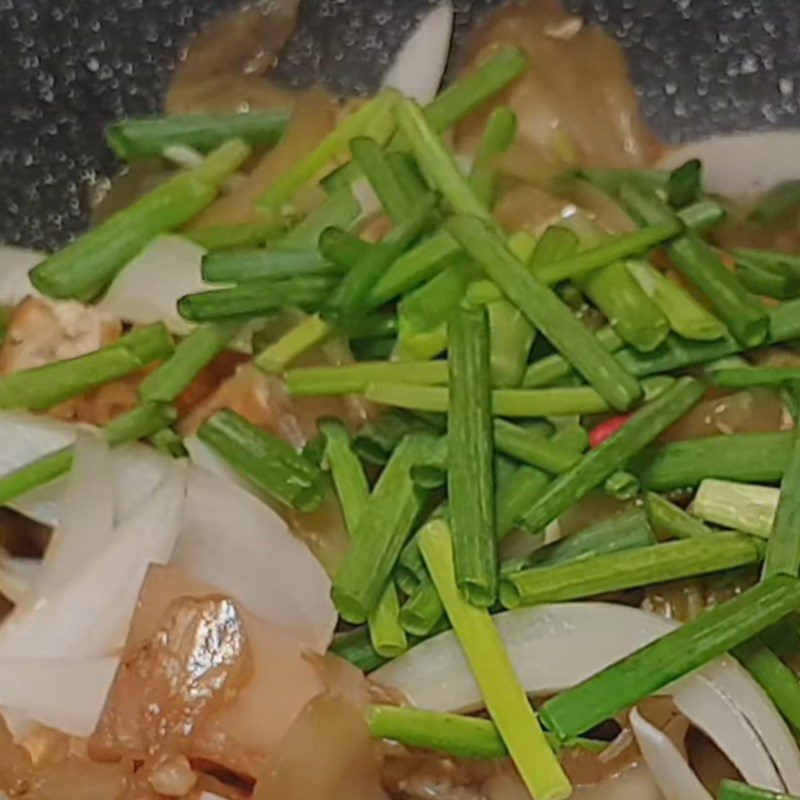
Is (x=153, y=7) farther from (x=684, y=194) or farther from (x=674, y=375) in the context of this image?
(x=674, y=375)

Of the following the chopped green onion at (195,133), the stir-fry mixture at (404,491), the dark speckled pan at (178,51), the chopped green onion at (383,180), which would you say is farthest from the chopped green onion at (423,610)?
the dark speckled pan at (178,51)

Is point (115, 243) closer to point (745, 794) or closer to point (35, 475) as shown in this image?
point (35, 475)

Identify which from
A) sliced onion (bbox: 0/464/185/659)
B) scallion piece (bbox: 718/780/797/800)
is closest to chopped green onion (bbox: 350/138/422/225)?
sliced onion (bbox: 0/464/185/659)

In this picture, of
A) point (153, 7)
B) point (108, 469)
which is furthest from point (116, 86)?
point (108, 469)

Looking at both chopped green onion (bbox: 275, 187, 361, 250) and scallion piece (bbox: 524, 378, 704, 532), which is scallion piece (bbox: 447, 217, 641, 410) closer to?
scallion piece (bbox: 524, 378, 704, 532)

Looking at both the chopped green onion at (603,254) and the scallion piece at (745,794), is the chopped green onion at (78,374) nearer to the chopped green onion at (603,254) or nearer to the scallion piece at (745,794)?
the chopped green onion at (603,254)

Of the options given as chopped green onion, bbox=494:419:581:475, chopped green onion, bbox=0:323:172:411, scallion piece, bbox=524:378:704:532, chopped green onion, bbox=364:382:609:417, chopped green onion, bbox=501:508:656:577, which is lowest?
chopped green onion, bbox=501:508:656:577
